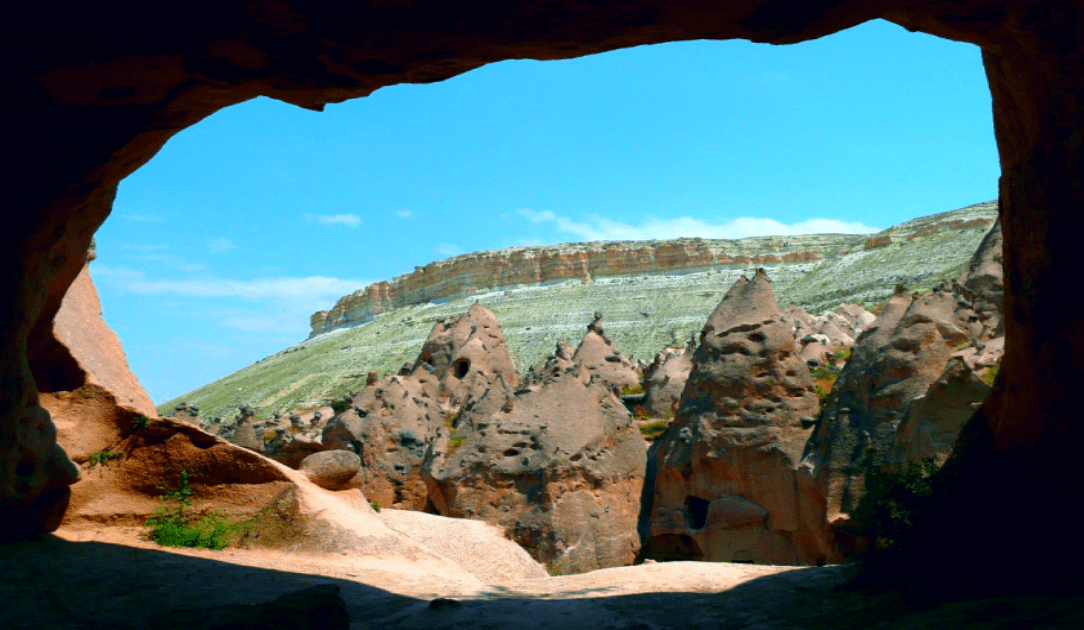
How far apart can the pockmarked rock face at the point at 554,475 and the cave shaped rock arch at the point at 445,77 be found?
6896 millimetres

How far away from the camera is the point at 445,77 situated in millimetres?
5711

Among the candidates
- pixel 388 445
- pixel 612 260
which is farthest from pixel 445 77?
pixel 612 260

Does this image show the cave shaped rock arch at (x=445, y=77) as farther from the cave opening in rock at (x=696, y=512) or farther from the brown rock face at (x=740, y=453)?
the cave opening in rock at (x=696, y=512)

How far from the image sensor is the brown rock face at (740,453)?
513 inches

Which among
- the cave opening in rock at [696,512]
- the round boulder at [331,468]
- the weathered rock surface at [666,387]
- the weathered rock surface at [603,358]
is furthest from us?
the weathered rock surface at [603,358]

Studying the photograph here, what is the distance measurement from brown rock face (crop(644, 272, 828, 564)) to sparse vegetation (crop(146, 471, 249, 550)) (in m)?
7.08

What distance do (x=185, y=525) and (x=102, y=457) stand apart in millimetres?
1354

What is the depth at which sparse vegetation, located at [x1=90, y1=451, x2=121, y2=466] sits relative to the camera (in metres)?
9.50

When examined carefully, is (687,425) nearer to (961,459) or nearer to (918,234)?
(961,459)

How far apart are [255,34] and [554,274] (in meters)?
87.0

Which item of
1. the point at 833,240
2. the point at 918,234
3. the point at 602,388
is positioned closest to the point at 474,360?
the point at 602,388

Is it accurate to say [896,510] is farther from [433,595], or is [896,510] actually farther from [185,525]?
[185,525]

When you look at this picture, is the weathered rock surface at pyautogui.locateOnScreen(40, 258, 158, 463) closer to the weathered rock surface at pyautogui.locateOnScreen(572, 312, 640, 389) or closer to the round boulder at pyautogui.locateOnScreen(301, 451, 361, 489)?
the round boulder at pyautogui.locateOnScreen(301, 451, 361, 489)

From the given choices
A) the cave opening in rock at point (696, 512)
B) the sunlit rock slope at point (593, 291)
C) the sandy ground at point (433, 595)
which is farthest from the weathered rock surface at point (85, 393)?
the sunlit rock slope at point (593, 291)
